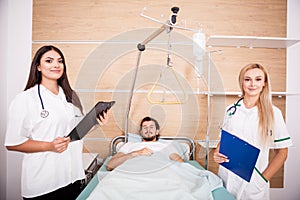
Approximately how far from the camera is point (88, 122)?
1681mm

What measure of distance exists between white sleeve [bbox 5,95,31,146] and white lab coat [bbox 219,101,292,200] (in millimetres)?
1313

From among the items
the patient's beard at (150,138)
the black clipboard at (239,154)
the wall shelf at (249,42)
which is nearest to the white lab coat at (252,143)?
the black clipboard at (239,154)

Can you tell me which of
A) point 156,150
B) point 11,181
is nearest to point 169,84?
point 156,150

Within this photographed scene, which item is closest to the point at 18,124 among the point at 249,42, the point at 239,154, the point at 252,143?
the point at 239,154

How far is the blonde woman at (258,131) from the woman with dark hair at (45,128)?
0.92 meters

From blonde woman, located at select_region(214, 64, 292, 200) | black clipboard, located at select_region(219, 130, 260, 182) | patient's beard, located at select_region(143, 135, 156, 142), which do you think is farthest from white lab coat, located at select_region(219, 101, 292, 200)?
patient's beard, located at select_region(143, 135, 156, 142)

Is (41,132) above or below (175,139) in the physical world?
above

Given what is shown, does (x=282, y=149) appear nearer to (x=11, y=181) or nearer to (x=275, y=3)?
(x=275, y=3)

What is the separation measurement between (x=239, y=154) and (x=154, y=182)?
21.6 inches

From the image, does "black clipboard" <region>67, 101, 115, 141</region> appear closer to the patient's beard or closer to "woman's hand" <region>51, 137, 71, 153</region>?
"woman's hand" <region>51, 137, 71, 153</region>

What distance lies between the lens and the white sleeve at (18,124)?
1760mm

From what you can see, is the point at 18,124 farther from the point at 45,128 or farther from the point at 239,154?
the point at 239,154

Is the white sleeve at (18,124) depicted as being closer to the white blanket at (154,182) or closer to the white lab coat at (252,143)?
the white blanket at (154,182)

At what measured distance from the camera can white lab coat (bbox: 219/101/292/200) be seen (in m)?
1.97
